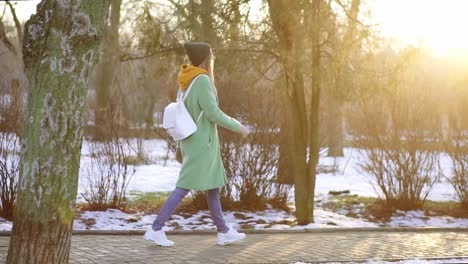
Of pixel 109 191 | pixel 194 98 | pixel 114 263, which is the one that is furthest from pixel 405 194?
pixel 114 263

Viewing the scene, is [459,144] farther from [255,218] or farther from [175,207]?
[175,207]

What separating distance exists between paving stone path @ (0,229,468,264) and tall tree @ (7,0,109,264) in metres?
1.10

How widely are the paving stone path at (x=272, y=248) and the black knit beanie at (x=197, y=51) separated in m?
1.74

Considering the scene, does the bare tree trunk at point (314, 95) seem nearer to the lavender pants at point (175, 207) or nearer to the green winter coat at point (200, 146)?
the green winter coat at point (200, 146)

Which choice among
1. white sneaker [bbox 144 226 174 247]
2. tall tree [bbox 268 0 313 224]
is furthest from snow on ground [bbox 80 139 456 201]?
white sneaker [bbox 144 226 174 247]

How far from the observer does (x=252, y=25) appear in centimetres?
998

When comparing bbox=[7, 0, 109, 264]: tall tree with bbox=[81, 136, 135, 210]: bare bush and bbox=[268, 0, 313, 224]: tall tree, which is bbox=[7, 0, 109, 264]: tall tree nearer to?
bbox=[268, 0, 313, 224]: tall tree

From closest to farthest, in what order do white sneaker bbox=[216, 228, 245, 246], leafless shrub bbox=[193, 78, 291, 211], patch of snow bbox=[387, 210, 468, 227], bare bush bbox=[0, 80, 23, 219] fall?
white sneaker bbox=[216, 228, 245, 246] < bare bush bbox=[0, 80, 23, 219] < leafless shrub bbox=[193, 78, 291, 211] < patch of snow bbox=[387, 210, 468, 227]

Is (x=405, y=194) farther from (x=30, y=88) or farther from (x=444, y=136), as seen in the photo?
(x=30, y=88)

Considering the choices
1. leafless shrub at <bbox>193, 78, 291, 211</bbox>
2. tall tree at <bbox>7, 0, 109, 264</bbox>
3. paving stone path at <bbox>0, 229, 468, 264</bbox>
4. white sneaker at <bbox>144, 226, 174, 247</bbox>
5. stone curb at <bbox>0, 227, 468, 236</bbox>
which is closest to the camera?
tall tree at <bbox>7, 0, 109, 264</bbox>

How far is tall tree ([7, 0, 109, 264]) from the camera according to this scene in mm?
4609

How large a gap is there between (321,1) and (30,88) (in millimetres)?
5146

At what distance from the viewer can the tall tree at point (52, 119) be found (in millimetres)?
4609

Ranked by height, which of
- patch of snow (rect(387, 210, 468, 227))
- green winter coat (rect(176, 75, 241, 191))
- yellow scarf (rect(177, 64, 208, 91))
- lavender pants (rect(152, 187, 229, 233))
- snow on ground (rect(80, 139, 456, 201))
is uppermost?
yellow scarf (rect(177, 64, 208, 91))
